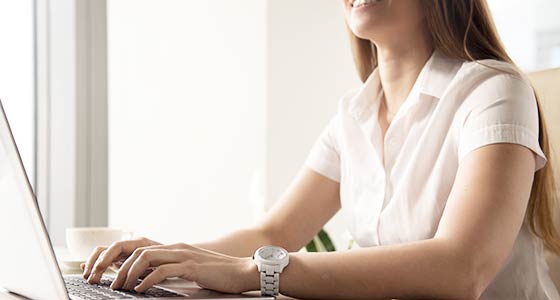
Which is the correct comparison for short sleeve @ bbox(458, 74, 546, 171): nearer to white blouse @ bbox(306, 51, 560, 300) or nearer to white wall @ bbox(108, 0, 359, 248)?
white blouse @ bbox(306, 51, 560, 300)

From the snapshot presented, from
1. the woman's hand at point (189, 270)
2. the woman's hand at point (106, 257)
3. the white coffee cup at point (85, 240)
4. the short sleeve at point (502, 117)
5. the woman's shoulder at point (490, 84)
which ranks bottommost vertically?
the white coffee cup at point (85, 240)

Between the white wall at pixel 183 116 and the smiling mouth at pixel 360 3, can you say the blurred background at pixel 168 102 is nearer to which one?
the white wall at pixel 183 116

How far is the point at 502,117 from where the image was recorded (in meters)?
1.17

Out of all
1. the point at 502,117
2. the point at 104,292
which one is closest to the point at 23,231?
the point at 104,292

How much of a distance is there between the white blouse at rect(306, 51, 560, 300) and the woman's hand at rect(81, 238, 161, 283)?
433 mm

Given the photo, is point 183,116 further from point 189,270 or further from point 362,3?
point 189,270

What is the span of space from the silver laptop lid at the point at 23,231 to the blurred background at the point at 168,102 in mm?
1865

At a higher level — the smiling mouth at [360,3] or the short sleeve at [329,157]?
the smiling mouth at [360,3]

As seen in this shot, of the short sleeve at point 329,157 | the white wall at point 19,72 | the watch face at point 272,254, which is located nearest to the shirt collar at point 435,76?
the short sleeve at point 329,157

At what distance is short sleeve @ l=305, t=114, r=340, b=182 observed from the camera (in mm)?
1571

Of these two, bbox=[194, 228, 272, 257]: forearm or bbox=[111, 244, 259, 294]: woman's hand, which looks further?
bbox=[194, 228, 272, 257]: forearm

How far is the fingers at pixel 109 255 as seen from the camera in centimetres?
98

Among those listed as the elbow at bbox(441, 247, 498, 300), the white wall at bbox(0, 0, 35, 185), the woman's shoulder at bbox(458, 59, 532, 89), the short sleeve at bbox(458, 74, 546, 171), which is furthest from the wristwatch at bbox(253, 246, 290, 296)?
the white wall at bbox(0, 0, 35, 185)

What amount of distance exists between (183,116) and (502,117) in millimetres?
1779
